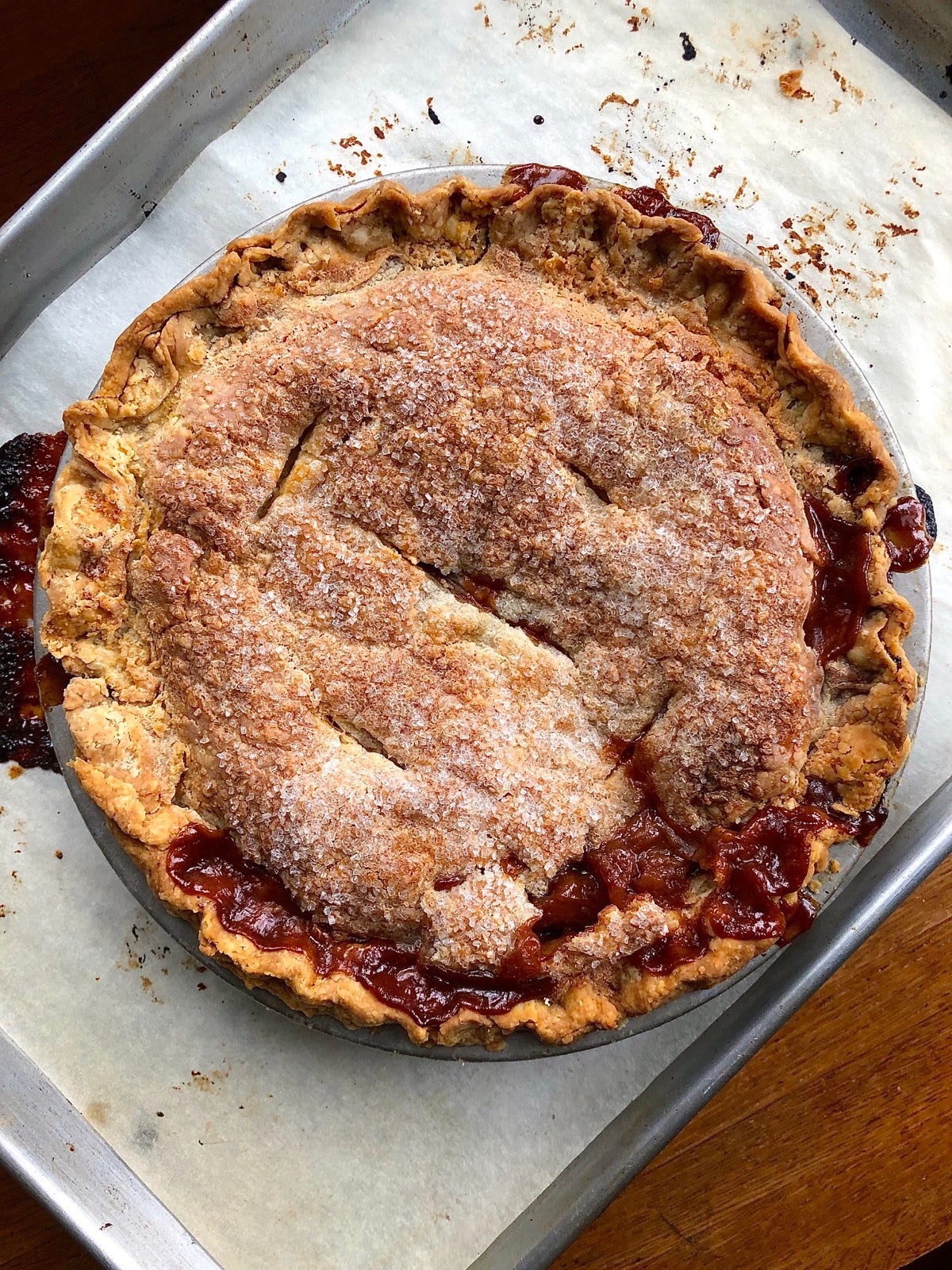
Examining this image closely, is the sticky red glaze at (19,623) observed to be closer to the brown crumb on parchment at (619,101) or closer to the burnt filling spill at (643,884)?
the burnt filling spill at (643,884)

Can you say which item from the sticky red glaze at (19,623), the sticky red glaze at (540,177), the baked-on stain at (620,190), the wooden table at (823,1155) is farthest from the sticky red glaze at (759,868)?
the sticky red glaze at (19,623)

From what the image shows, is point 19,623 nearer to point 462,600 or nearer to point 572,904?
point 462,600

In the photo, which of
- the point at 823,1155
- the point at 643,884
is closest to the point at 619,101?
the point at 643,884

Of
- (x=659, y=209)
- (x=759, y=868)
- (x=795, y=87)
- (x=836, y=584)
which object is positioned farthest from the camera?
(x=795, y=87)

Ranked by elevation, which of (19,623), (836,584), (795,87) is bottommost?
(19,623)

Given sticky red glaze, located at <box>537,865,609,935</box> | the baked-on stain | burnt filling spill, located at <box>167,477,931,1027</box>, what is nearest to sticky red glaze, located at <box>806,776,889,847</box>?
burnt filling spill, located at <box>167,477,931,1027</box>
